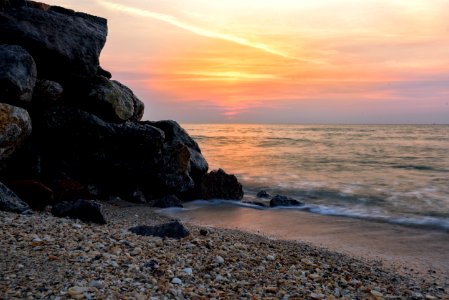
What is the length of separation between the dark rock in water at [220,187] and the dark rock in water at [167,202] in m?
1.72

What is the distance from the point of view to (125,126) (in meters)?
13.1

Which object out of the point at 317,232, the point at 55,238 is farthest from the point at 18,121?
the point at 317,232

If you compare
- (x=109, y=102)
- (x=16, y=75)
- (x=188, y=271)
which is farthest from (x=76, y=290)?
(x=109, y=102)

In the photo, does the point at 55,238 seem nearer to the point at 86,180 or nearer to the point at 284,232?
the point at 284,232

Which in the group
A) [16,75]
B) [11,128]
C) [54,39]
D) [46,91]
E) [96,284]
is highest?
[54,39]

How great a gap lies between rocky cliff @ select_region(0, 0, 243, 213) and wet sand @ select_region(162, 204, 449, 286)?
1.88 metres

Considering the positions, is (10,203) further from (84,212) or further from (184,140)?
(184,140)

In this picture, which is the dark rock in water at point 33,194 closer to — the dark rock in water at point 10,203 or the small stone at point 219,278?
the dark rock in water at point 10,203

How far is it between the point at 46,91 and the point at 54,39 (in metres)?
1.59

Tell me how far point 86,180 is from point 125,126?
207 centimetres

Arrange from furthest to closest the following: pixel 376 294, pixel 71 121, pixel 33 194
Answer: pixel 71 121, pixel 33 194, pixel 376 294

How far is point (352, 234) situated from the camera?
35.2 feet

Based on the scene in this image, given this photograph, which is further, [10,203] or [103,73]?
[103,73]

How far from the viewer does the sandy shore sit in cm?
468
